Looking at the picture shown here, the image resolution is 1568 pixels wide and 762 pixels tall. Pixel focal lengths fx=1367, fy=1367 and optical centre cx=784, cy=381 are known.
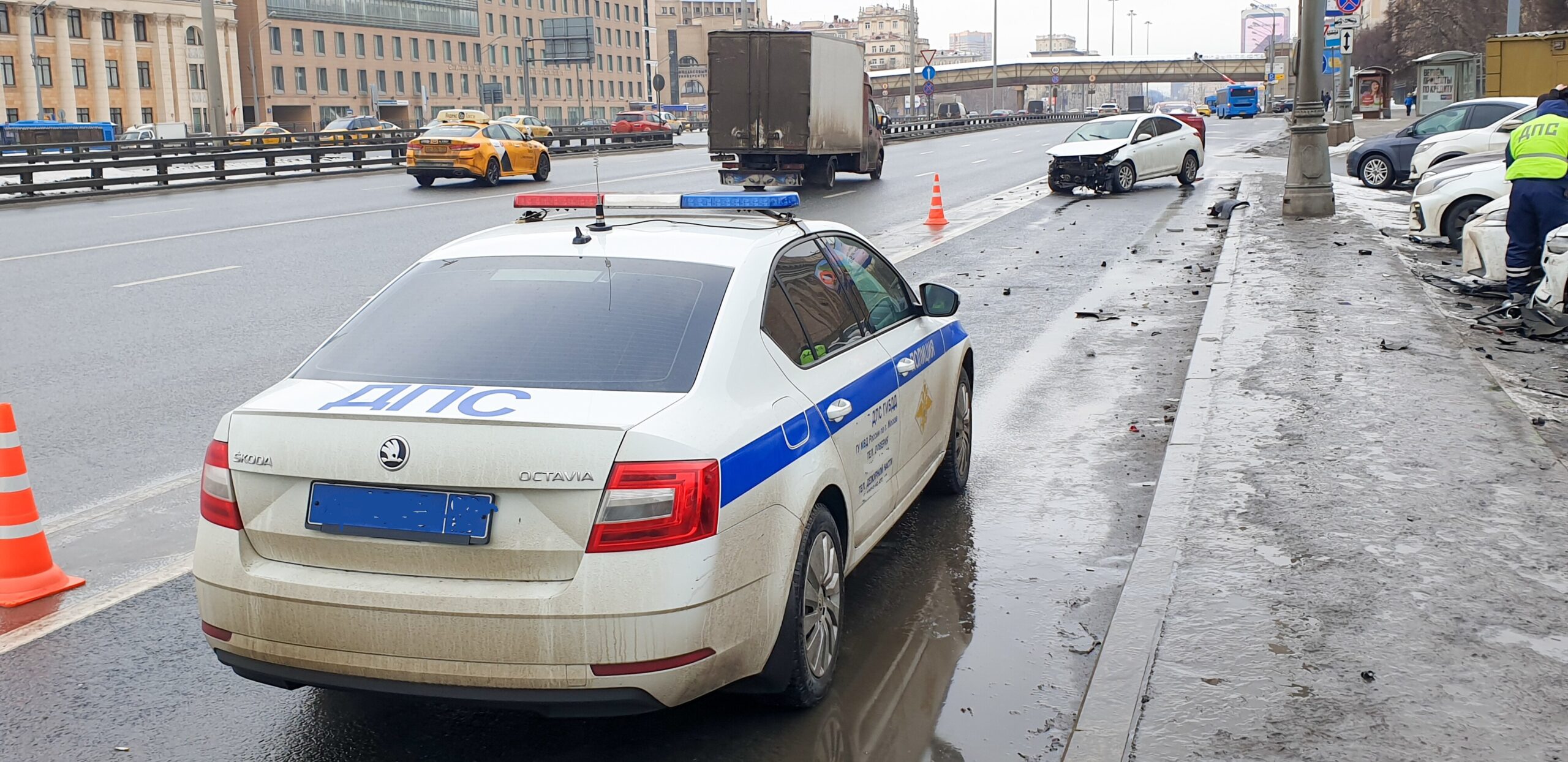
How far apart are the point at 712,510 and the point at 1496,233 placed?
434 inches

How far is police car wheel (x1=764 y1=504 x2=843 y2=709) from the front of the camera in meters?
3.90

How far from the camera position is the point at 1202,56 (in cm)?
15162

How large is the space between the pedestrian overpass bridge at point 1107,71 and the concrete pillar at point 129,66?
251 ft

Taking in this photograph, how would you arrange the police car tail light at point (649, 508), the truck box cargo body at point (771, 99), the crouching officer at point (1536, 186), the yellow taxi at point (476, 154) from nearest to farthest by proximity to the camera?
the police car tail light at point (649, 508)
the crouching officer at point (1536, 186)
the truck box cargo body at point (771, 99)
the yellow taxi at point (476, 154)

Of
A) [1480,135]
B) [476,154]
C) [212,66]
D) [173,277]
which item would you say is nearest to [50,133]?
[212,66]

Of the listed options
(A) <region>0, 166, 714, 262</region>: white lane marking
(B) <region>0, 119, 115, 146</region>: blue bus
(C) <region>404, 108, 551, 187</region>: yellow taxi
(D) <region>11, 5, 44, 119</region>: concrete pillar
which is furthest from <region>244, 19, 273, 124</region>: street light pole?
(A) <region>0, 166, 714, 262</region>: white lane marking

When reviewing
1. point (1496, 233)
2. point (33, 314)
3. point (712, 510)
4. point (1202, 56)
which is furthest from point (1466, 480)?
point (1202, 56)

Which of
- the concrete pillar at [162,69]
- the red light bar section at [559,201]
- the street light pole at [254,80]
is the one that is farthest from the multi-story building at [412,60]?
the red light bar section at [559,201]

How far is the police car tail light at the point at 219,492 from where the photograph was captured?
145 inches

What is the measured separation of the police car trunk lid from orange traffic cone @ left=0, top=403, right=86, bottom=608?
2.04m

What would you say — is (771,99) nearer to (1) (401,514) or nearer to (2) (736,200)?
(2) (736,200)

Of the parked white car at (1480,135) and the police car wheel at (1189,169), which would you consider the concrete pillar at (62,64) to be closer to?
the police car wheel at (1189,169)

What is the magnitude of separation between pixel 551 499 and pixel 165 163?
31.5 m

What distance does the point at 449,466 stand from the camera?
136 inches
